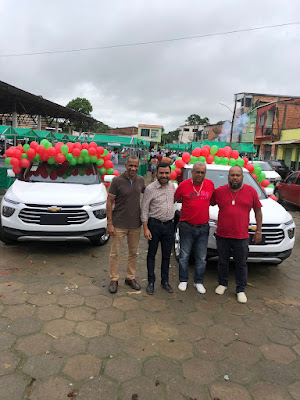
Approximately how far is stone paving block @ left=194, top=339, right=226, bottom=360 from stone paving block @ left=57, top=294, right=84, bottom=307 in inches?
57.0

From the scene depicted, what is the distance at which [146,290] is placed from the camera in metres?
3.89

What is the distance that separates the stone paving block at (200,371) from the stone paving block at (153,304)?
0.92 meters

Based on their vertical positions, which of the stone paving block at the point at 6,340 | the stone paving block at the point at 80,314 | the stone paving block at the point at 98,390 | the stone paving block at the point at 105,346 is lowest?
the stone paving block at the point at 80,314

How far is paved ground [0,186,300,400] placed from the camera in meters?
2.31

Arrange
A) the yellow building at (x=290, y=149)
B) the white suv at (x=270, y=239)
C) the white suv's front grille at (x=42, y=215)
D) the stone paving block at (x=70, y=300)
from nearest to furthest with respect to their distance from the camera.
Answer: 1. the stone paving block at (x=70, y=300)
2. the white suv at (x=270, y=239)
3. the white suv's front grille at (x=42, y=215)
4. the yellow building at (x=290, y=149)

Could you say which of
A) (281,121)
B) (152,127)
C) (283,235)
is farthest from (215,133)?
(283,235)

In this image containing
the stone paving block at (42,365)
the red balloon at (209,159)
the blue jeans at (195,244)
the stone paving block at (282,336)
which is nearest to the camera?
the stone paving block at (42,365)

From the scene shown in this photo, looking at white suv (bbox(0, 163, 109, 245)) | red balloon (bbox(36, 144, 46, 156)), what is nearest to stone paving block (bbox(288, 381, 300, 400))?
white suv (bbox(0, 163, 109, 245))

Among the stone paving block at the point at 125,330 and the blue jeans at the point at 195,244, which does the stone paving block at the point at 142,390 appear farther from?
the blue jeans at the point at 195,244

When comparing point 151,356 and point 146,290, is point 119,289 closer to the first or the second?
point 146,290

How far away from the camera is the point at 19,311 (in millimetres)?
3260

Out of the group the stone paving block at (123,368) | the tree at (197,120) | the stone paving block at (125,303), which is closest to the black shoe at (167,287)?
the stone paving block at (125,303)

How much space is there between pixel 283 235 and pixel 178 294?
5.67ft

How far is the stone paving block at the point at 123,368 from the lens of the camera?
2.40m
